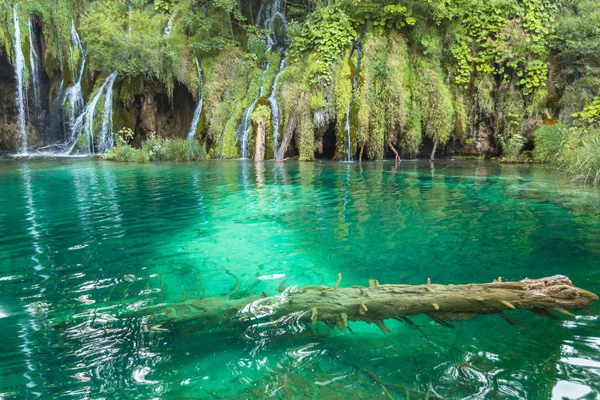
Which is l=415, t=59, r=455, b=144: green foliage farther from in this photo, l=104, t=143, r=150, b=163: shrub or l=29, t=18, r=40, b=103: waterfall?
l=29, t=18, r=40, b=103: waterfall

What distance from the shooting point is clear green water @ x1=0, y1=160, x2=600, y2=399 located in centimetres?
200

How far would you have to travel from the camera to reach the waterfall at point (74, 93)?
17500 millimetres

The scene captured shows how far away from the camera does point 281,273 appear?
3.61 m

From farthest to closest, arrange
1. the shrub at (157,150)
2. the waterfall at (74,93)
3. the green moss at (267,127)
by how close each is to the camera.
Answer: the waterfall at (74,93), the shrub at (157,150), the green moss at (267,127)

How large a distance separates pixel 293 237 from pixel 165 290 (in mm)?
1854

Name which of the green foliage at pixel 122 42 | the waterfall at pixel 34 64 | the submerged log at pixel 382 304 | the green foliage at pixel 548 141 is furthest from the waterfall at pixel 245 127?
the submerged log at pixel 382 304

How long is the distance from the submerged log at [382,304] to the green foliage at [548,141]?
1180 cm

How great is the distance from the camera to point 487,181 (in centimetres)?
849

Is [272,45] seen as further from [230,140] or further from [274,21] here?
[230,140]

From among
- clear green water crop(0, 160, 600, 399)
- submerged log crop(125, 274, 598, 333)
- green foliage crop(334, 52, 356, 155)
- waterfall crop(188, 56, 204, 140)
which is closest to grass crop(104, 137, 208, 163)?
waterfall crop(188, 56, 204, 140)

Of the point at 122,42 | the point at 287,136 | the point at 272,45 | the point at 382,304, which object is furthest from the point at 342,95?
the point at 382,304

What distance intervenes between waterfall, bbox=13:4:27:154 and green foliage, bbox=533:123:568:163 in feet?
69.4

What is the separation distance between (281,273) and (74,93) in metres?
18.4

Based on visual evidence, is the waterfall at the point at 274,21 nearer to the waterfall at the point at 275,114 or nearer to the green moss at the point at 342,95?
the waterfall at the point at 275,114
